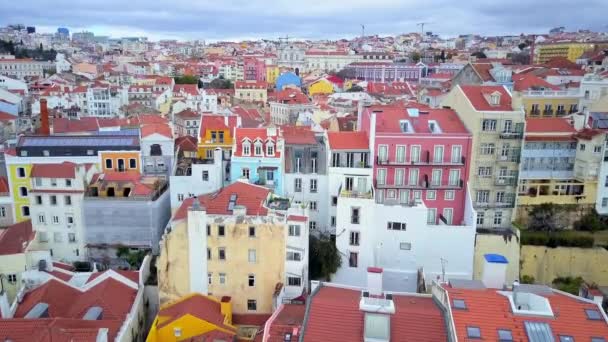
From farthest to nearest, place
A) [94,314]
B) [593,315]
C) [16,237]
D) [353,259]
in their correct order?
[16,237], [353,259], [94,314], [593,315]

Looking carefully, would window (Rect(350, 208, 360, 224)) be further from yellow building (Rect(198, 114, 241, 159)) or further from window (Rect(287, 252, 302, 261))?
yellow building (Rect(198, 114, 241, 159))

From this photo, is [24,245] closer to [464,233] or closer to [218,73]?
[464,233]

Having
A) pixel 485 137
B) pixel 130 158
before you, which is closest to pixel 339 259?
pixel 485 137

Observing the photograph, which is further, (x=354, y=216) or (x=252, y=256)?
(x=354, y=216)

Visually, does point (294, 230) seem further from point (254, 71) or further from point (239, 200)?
point (254, 71)

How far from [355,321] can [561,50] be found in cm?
14493

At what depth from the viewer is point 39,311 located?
32.8m

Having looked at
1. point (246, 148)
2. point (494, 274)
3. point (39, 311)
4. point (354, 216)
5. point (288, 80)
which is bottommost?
point (39, 311)

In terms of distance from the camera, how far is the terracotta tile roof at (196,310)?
3278cm

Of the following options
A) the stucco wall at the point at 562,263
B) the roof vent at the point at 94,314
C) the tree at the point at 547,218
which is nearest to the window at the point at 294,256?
the roof vent at the point at 94,314

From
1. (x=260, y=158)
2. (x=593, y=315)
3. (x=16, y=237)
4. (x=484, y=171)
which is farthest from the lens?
(x=260, y=158)

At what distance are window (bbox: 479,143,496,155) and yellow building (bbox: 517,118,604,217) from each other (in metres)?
3.96

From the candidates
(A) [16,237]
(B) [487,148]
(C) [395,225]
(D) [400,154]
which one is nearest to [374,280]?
(C) [395,225]

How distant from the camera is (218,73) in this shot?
173 m
